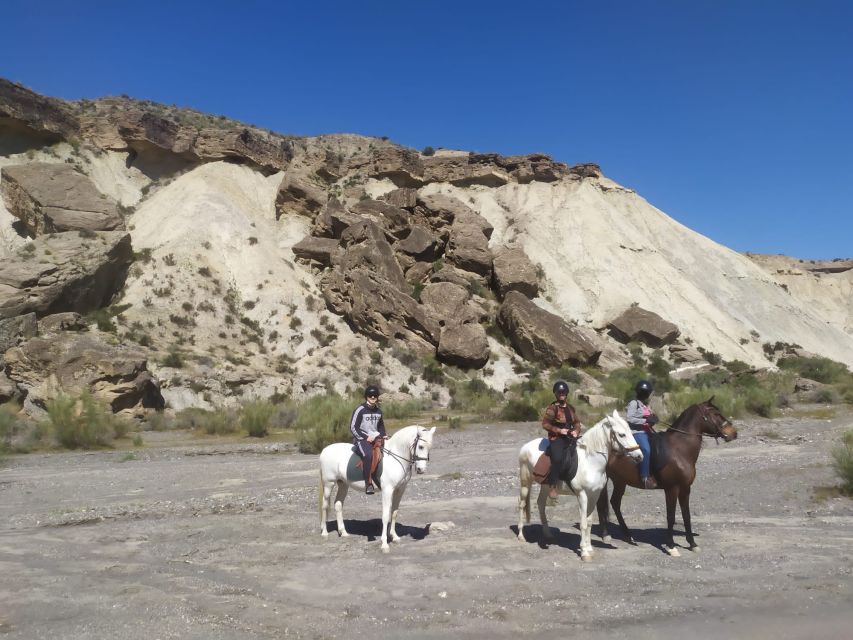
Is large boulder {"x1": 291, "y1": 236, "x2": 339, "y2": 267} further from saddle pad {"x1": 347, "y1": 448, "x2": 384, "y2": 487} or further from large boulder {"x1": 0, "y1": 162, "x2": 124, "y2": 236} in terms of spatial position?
saddle pad {"x1": 347, "y1": 448, "x2": 384, "y2": 487}

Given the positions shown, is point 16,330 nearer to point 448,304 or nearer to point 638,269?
point 448,304

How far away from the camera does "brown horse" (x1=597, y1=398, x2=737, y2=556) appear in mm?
7910

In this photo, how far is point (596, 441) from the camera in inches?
309

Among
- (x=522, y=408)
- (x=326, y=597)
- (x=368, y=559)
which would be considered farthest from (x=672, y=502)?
(x=522, y=408)

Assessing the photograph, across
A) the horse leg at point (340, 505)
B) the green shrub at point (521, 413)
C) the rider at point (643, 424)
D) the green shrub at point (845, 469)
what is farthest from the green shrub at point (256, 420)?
the green shrub at point (845, 469)

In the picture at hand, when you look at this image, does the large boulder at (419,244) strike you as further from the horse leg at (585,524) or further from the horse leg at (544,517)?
the horse leg at (585,524)

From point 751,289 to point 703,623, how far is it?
189 ft

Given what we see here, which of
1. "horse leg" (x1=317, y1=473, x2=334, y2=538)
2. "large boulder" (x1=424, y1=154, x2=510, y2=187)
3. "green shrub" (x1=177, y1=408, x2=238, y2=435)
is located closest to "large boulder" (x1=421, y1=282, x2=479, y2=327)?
"green shrub" (x1=177, y1=408, x2=238, y2=435)

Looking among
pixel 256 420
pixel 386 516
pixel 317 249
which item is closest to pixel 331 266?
pixel 317 249

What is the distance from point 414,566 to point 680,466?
12.1ft

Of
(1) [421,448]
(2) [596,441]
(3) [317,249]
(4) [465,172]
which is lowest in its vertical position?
(1) [421,448]

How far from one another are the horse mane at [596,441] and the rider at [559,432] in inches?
5.6

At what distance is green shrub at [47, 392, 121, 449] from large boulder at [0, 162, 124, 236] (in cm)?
1889

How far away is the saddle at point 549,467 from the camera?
25.8ft
